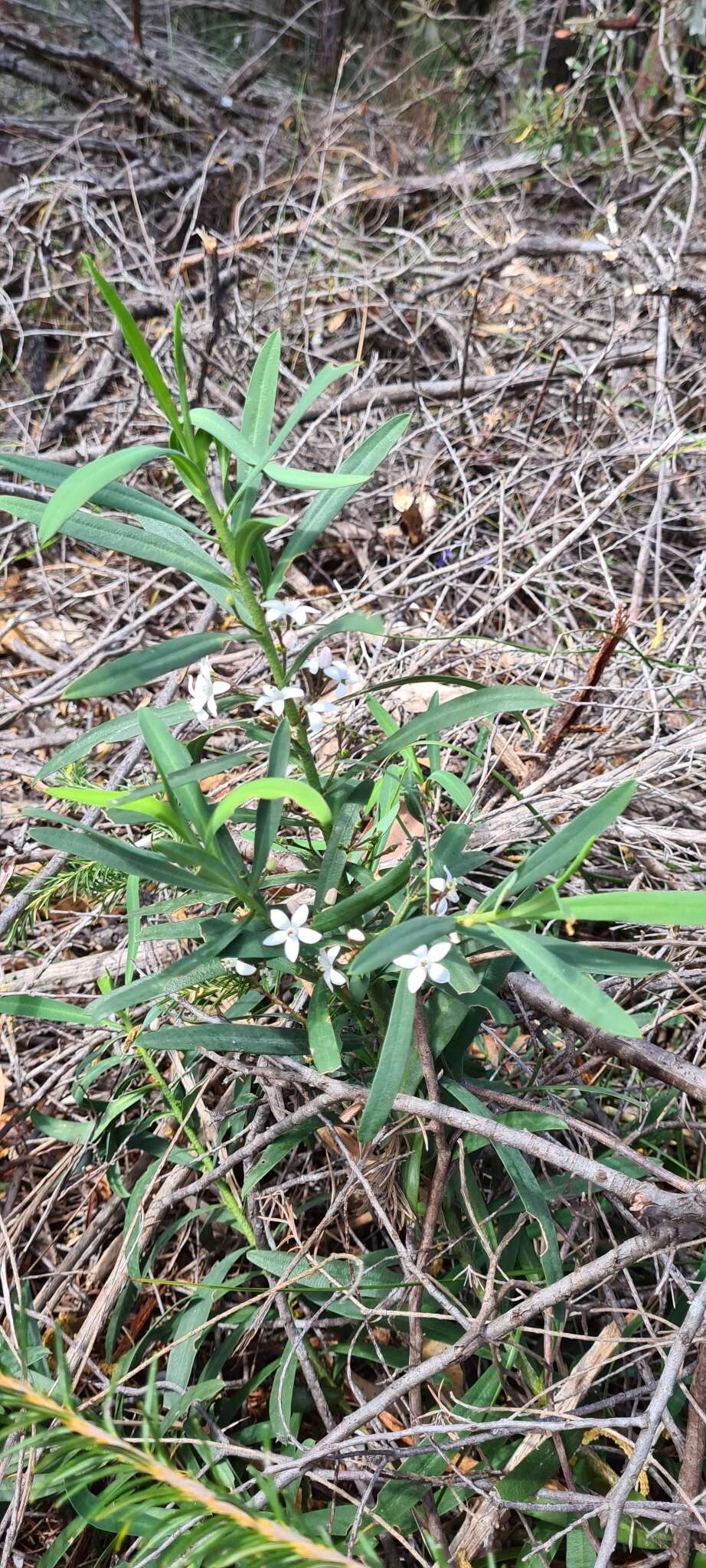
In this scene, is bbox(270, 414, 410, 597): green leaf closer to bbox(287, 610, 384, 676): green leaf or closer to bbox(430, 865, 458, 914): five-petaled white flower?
bbox(287, 610, 384, 676): green leaf

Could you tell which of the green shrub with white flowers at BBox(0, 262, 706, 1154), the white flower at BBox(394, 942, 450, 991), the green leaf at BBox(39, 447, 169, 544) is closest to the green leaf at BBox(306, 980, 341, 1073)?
the green shrub with white flowers at BBox(0, 262, 706, 1154)

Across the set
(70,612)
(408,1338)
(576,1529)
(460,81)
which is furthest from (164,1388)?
(460,81)

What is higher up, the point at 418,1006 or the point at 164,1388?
the point at 418,1006

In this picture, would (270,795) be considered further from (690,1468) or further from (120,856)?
(690,1468)

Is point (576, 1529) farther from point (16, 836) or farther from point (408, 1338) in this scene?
point (16, 836)

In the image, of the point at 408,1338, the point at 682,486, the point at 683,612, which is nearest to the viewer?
the point at 408,1338

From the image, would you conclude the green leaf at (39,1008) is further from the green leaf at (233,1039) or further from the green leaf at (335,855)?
the green leaf at (335,855)

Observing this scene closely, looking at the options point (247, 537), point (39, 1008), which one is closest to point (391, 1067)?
point (247, 537)
